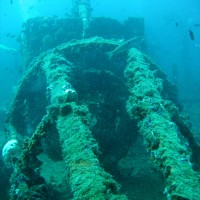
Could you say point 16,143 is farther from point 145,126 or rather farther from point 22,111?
point 145,126

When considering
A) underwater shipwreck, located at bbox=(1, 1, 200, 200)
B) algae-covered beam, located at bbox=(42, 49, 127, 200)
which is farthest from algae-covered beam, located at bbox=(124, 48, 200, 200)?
algae-covered beam, located at bbox=(42, 49, 127, 200)

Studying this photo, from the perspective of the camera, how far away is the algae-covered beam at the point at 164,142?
2.83m

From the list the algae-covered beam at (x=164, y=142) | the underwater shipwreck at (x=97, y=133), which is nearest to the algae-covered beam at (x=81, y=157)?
the underwater shipwreck at (x=97, y=133)

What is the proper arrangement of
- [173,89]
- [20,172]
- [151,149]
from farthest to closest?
[173,89] < [20,172] < [151,149]

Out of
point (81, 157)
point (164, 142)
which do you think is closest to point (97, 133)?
point (164, 142)

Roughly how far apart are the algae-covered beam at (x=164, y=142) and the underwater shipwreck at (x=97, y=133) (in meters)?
0.01

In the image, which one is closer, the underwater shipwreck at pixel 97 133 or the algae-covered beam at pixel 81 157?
the algae-covered beam at pixel 81 157

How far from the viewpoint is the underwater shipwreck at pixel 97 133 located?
3.21 metres

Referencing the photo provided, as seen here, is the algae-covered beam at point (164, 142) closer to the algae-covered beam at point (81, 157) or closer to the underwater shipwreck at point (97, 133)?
the underwater shipwreck at point (97, 133)

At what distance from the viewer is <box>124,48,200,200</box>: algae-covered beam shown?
283 centimetres

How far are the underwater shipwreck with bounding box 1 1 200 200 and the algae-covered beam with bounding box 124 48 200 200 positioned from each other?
12 millimetres

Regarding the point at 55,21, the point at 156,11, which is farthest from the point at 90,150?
the point at 156,11

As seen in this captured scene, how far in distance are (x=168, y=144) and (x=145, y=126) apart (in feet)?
2.73

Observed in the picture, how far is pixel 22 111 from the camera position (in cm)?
933
